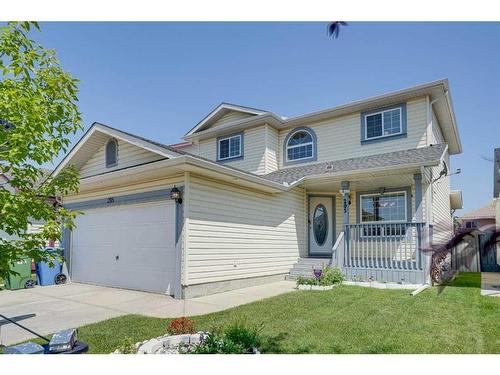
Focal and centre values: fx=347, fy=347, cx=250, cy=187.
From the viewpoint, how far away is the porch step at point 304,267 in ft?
36.2

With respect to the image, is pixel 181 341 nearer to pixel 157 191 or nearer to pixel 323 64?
pixel 323 64

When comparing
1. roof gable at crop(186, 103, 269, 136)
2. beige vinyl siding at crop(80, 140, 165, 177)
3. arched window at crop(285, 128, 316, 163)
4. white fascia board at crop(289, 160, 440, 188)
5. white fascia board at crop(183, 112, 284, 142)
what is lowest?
white fascia board at crop(289, 160, 440, 188)

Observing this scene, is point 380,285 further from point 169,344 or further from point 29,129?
point 29,129

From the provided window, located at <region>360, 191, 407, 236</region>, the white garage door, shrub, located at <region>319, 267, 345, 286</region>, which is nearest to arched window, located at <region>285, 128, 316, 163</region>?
window, located at <region>360, 191, 407, 236</region>

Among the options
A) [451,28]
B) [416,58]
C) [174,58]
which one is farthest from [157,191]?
[451,28]

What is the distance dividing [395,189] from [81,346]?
1045 cm

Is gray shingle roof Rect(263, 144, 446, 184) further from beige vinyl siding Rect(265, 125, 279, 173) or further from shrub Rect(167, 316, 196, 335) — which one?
shrub Rect(167, 316, 196, 335)

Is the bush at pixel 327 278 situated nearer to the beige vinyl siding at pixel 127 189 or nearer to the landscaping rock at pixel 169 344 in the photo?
the beige vinyl siding at pixel 127 189

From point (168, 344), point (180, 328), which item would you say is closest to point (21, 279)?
point (180, 328)

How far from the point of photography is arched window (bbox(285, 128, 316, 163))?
A: 13172 mm

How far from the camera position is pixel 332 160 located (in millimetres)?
12422

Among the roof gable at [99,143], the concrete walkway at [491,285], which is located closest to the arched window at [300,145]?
the roof gable at [99,143]

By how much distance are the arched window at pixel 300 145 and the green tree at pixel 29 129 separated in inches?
398

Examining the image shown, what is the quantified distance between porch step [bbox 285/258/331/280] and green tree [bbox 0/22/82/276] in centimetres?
842
